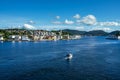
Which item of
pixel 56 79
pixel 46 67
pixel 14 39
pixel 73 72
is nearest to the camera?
pixel 56 79

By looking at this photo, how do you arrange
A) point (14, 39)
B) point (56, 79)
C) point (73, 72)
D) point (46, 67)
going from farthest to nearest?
point (14, 39), point (46, 67), point (73, 72), point (56, 79)

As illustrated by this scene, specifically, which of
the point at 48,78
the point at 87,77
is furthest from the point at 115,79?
the point at 48,78

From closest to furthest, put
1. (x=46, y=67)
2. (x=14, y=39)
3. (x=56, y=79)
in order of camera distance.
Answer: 1. (x=56, y=79)
2. (x=46, y=67)
3. (x=14, y=39)

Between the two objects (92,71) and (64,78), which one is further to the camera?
(92,71)

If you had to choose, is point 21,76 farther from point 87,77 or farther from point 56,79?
point 87,77

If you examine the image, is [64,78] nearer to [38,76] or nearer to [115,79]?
[38,76]

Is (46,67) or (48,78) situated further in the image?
(46,67)

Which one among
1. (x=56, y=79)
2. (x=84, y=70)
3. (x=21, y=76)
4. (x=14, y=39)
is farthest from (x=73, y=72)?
(x=14, y=39)

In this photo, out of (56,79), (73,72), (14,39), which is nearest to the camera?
(56,79)
